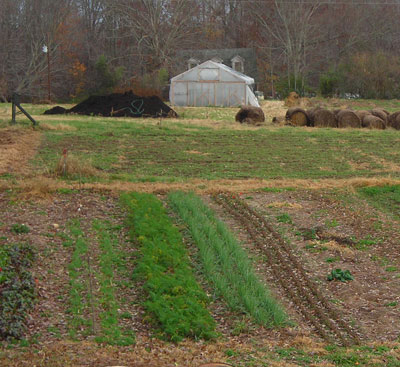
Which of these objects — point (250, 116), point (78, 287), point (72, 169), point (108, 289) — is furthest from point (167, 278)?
point (250, 116)

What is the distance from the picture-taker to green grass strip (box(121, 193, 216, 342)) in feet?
29.8

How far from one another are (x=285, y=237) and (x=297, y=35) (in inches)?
1973

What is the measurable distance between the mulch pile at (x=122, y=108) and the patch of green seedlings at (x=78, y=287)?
20772 mm

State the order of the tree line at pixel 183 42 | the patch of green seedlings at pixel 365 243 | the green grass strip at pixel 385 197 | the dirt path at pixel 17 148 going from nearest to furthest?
the patch of green seedlings at pixel 365 243 → the green grass strip at pixel 385 197 → the dirt path at pixel 17 148 → the tree line at pixel 183 42

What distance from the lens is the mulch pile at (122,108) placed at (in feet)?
109

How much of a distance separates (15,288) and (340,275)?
547 cm

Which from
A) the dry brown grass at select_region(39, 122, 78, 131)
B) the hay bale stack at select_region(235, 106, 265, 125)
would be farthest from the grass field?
the hay bale stack at select_region(235, 106, 265, 125)

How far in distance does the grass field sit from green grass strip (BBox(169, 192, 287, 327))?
0.04m

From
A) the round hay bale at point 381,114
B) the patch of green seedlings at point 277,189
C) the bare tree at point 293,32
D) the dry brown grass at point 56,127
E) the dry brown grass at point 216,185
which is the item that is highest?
the bare tree at point 293,32

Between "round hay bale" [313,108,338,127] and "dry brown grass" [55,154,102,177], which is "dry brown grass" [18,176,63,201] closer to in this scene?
"dry brown grass" [55,154,102,177]

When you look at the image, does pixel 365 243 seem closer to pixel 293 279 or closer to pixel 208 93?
pixel 293 279

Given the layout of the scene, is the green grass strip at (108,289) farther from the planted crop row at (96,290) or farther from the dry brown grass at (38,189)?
the dry brown grass at (38,189)

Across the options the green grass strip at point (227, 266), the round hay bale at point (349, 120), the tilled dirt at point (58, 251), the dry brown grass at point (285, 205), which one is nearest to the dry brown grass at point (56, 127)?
the tilled dirt at point (58, 251)

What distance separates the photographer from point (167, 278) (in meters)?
10.6
